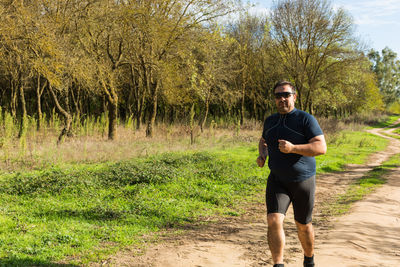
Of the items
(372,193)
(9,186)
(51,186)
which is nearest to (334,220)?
(372,193)

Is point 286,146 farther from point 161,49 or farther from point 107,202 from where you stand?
point 161,49

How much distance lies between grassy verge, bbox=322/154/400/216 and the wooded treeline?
9.34 metres

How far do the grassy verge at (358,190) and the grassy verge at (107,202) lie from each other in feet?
6.55

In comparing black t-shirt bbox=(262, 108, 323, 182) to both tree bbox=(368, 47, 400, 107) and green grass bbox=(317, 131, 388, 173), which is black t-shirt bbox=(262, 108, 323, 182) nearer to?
green grass bbox=(317, 131, 388, 173)

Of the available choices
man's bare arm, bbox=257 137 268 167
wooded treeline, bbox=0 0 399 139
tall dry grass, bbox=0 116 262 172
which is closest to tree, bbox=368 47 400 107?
wooded treeline, bbox=0 0 399 139

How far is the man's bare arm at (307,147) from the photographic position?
3.53 m

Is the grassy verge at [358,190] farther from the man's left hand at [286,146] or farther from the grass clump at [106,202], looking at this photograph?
the man's left hand at [286,146]

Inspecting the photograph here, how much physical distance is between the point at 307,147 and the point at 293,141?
212 millimetres

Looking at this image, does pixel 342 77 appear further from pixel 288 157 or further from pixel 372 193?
pixel 288 157

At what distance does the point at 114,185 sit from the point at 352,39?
2432cm

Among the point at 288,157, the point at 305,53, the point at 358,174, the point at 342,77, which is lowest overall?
the point at 358,174

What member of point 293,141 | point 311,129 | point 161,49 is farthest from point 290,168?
point 161,49

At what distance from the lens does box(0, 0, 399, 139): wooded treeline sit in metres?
13.9

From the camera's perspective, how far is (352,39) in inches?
1073
